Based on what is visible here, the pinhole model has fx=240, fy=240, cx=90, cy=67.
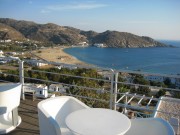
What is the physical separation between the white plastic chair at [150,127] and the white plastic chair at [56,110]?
58cm

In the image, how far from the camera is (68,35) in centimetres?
8456

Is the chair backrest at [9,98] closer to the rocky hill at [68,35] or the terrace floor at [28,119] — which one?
the terrace floor at [28,119]

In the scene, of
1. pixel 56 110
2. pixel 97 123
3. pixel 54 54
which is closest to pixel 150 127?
pixel 97 123

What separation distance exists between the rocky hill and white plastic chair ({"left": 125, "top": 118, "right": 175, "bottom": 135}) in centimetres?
6621

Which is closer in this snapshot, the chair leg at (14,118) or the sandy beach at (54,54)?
the chair leg at (14,118)

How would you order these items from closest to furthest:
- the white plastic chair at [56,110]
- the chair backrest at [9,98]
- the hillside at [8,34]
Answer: the white plastic chair at [56,110], the chair backrest at [9,98], the hillside at [8,34]

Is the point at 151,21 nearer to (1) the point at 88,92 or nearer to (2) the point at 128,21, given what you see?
(2) the point at 128,21

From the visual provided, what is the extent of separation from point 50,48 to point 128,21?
33187mm

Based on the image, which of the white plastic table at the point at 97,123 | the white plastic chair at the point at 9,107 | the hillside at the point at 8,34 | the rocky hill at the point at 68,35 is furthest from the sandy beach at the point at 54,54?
the white plastic table at the point at 97,123

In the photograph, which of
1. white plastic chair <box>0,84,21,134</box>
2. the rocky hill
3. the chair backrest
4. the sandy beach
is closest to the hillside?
the rocky hill

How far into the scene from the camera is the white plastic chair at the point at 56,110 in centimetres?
212

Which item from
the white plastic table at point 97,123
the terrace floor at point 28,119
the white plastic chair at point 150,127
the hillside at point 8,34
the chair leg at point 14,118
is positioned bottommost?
the terrace floor at point 28,119

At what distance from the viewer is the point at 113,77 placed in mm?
3357

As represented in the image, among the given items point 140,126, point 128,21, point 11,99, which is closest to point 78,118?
point 140,126
